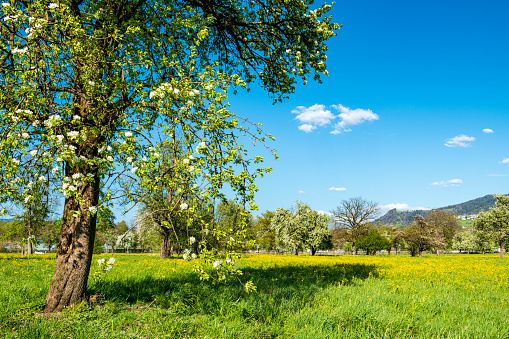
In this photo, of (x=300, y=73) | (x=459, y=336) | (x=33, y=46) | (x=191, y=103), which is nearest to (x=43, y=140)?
(x=33, y=46)

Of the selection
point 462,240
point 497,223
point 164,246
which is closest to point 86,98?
point 164,246

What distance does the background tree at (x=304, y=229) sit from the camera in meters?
50.9

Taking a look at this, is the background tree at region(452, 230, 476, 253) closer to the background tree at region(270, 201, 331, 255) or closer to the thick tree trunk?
the background tree at region(270, 201, 331, 255)

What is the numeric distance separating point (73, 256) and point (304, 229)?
4740 centimetres

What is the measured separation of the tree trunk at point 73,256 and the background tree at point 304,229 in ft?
152

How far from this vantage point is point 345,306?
7.04 m

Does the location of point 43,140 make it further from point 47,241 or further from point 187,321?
point 187,321

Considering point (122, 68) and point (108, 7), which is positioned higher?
point (108, 7)

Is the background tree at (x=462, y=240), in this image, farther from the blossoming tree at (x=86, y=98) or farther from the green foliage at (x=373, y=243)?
the blossoming tree at (x=86, y=98)

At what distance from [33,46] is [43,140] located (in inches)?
75.2

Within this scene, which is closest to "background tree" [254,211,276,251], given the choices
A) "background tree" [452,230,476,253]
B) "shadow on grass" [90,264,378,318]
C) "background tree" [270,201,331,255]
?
"background tree" [270,201,331,255]

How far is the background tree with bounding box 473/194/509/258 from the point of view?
43.7 m

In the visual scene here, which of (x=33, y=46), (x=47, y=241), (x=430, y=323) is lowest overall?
(x=430, y=323)

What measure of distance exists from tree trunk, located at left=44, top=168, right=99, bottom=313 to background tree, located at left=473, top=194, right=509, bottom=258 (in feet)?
186
